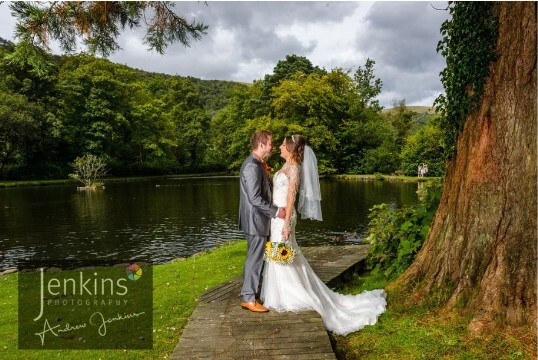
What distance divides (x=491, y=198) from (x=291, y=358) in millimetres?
2802

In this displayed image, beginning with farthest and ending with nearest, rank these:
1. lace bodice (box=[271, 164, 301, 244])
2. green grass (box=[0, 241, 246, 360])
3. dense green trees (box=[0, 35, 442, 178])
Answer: dense green trees (box=[0, 35, 442, 178]) → lace bodice (box=[271, 164, 301, 244]) → green grass (box=[0, 241, 246, 360])

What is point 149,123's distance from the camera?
191 ft

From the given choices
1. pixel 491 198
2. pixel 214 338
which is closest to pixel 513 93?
pixel 491 198

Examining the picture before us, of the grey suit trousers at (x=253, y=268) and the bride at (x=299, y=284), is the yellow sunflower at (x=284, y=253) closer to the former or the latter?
the bride at (x=299, y=284)

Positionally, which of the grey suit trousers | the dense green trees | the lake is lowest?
the lake

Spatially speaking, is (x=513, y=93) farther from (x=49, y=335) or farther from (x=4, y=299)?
(x=4, y=299)

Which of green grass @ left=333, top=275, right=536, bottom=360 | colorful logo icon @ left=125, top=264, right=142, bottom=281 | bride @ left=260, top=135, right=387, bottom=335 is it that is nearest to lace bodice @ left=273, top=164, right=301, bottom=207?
bride @ left=260, top=135, right=387, bottom=335

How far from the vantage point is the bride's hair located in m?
5.57

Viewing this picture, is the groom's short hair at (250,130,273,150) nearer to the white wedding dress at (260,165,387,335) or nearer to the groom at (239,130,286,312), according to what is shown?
the groom at (239,130,286,312)

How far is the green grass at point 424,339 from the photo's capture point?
404 cm

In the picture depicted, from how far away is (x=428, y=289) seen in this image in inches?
197

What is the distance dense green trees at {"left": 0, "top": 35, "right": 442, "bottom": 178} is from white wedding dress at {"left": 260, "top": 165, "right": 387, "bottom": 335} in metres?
36.0

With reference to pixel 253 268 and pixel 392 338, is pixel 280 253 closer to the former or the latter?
pixel 253 268

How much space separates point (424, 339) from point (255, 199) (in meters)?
2.59
